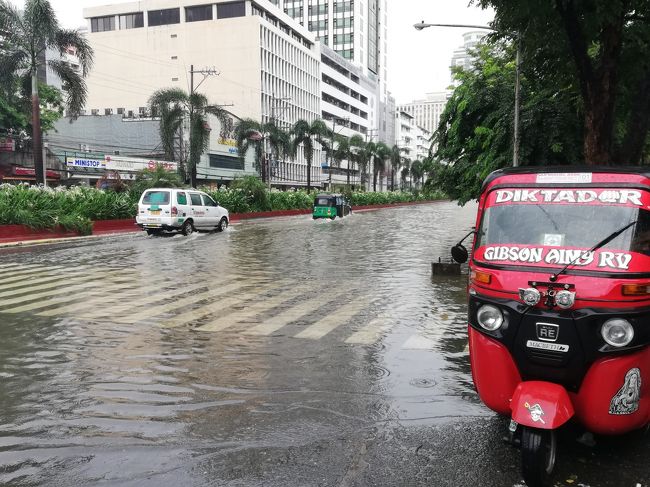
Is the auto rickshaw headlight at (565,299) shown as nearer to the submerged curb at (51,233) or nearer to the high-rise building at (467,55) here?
the high-rise building at (467,55)

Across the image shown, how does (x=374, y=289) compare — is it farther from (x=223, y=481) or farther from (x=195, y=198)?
(x=195, y=198)

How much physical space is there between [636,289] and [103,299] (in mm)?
9013

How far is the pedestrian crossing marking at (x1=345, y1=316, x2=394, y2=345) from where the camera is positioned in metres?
7.64

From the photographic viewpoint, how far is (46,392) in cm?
561

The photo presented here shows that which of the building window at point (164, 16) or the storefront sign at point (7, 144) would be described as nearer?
the storefront sign at point (7, 144)

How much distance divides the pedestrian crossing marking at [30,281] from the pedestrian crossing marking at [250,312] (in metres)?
4.72

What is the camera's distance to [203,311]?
9492 millimetres

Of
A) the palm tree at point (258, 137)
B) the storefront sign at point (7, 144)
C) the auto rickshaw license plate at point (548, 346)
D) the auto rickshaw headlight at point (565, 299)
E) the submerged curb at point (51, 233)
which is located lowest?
the submerged curb at point (51, 233)

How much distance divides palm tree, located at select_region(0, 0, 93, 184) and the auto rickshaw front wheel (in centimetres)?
2966

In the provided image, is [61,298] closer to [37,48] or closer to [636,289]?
[636,289]

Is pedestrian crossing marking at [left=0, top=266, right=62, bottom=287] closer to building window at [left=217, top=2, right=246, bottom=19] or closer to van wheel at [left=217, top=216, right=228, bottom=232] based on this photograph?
van wheel at [left=217, top=216, right=228, bottom=232]

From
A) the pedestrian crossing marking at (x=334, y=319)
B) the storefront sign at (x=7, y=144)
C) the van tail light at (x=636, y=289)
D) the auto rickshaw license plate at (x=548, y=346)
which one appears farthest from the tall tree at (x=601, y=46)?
the storefront sign at (x=7, y=144)

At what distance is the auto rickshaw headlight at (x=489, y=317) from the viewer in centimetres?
412

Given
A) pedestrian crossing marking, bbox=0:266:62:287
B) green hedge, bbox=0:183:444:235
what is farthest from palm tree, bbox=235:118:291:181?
pedestrian crossing marking, bbox=0:266:62:287
